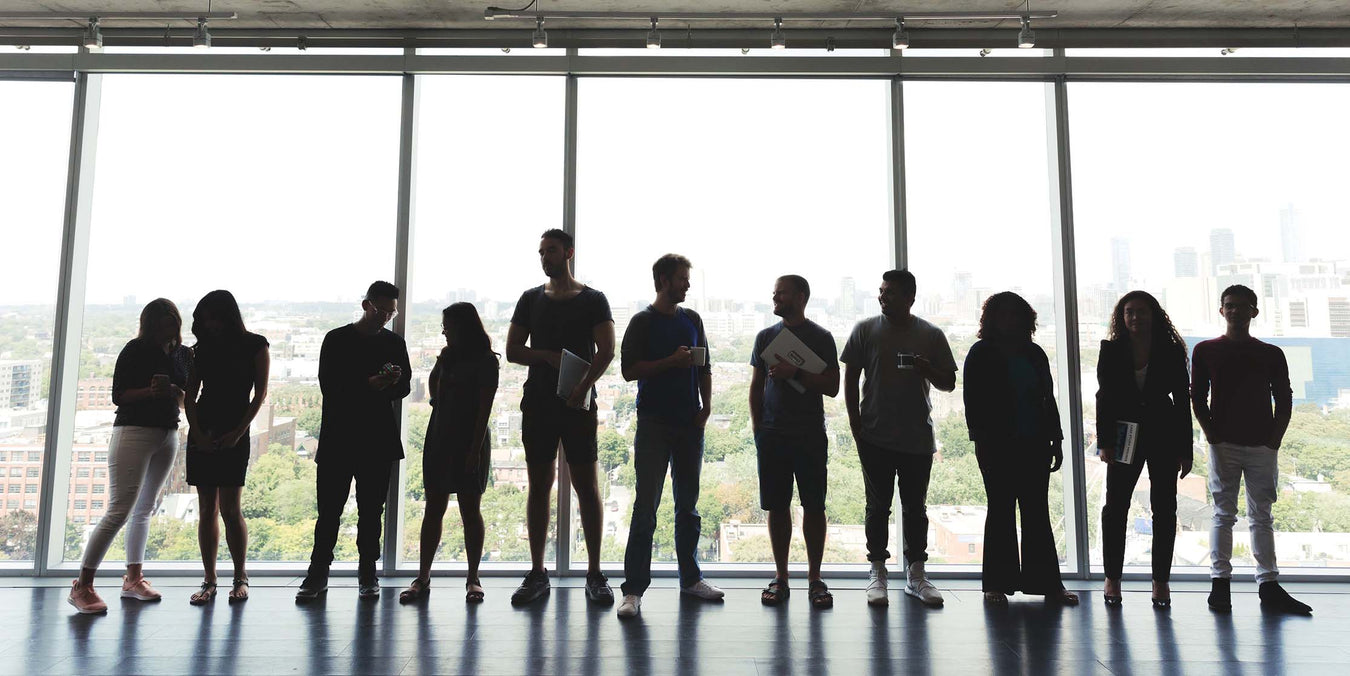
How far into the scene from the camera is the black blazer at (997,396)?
332 cm

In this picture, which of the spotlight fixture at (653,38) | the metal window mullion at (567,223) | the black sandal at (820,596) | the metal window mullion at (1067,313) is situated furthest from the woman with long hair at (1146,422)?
the spotlight fixture at (653,38)

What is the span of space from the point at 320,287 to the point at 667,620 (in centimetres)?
263

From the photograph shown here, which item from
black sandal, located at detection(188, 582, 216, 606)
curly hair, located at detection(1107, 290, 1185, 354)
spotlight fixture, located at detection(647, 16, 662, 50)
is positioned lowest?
black sandal, located at detection(188, 582, 216, 606)

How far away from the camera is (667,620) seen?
3025mm

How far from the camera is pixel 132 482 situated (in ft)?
10.7

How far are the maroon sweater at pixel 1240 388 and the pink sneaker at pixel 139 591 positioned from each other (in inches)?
191

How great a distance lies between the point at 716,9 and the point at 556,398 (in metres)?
2.34

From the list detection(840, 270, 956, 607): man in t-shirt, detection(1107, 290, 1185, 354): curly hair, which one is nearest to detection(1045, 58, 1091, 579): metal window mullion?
detection(1107, 290, 1185, 354): curly hair

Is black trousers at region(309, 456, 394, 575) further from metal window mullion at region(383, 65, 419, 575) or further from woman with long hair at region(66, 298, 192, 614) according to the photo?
woman with long hair at region(66, 298, 192, 614)

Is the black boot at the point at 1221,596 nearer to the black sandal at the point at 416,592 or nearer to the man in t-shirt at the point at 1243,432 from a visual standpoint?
the man in t-shirt at the point at 1243,432

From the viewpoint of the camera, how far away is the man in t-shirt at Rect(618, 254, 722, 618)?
10.2 ft

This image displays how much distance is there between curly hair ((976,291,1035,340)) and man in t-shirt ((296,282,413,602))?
2759 millimetres

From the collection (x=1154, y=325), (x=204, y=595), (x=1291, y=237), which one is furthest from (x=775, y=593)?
(x=1291, y=237)

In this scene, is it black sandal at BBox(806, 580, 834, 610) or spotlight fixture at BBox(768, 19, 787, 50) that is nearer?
black sandal at BBox(806, 580, 834, 610)
